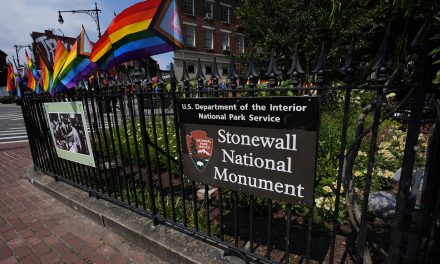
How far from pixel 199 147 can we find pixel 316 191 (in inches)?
63.6

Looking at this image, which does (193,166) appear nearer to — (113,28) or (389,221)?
(113,28)

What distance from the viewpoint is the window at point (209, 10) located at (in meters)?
27.7

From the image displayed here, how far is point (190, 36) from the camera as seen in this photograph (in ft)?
88.8

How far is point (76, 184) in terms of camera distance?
3.97m

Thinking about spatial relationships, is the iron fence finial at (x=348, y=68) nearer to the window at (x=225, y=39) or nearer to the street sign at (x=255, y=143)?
the street sign at (x=255, y=143)

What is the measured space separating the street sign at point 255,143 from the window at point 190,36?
85.9 feet

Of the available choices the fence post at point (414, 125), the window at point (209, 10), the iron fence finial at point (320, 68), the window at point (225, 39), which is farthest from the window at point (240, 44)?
the fence post at point (414, 125)

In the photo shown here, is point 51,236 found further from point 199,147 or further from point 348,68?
point 348,68

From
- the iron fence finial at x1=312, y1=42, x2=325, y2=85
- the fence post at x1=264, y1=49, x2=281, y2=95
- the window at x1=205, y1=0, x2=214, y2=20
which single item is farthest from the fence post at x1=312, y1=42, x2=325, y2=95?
the window at x1=205, y1=0, x2=214, y2=20

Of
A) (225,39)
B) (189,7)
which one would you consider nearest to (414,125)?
(189,7)

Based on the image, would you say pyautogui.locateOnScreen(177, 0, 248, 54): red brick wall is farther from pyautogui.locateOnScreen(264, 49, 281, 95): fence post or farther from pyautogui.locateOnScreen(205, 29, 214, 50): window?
pyautogui.locateOnScreen(264, 49, 281, 95): fence post

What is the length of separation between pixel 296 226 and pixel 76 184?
3.33m

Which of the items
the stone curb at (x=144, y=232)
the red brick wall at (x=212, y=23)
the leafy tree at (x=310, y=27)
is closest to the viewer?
the stone curb at (x=144, y=232)

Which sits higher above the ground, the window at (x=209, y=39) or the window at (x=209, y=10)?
the window at (x=209, y=10)
